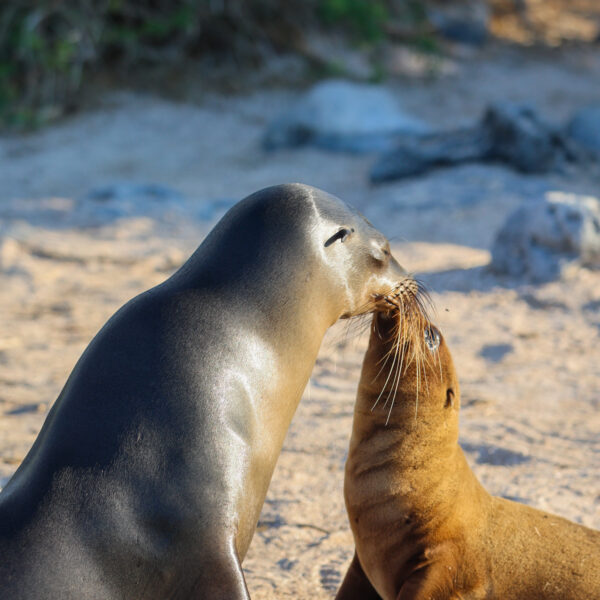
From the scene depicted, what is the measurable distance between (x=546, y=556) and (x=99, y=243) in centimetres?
540

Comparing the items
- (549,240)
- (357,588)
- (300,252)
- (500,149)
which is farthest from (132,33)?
(357,588)

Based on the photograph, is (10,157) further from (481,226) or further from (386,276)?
(386,276)

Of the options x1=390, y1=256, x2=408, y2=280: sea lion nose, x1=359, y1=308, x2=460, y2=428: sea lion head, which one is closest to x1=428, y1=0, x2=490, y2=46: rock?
x1=390, y1=256, x2=408, y2=280: sea lion nose

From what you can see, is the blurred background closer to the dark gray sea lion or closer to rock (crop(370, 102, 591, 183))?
rock (crop(370, 102, 591, 183))

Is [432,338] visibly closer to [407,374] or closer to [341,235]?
[407,374]

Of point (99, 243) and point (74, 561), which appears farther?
point (99, 243)

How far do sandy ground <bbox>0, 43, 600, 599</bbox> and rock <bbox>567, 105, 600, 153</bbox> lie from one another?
4.39ft

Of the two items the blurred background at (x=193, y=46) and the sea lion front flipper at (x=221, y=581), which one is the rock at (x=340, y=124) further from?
the sea lion front flipper at (x=221, y=581)

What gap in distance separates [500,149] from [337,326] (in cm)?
429

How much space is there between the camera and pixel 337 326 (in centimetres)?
558

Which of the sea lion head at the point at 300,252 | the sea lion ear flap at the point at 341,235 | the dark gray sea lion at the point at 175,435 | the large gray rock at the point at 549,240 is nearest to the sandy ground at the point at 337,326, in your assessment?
the large gray rock at the point at 549,240

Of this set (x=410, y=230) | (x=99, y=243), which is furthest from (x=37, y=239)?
(x=410, y=230)

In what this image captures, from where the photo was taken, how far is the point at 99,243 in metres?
7.48

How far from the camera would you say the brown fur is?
2.66 meters
